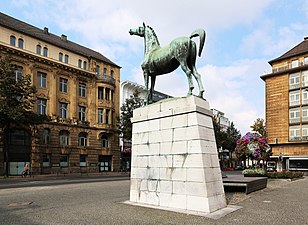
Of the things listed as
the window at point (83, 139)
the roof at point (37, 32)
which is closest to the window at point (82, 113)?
the window at point (83, 139)

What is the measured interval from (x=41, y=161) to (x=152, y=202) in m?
35.7

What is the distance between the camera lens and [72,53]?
5000 centimetres

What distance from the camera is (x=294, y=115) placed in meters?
56.0

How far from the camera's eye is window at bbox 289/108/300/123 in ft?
182

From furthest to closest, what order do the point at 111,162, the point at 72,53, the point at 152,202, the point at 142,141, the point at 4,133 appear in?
the point at 111,162
the point at 72,53
the point at 4,133
the point at 142,141
the point at 152,202

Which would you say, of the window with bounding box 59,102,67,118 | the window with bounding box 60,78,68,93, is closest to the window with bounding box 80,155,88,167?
the window with bounding box 59,102,67,118

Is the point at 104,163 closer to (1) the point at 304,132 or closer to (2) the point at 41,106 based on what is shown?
(2) the point at 41,106

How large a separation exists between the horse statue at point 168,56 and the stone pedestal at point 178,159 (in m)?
→ 1.23

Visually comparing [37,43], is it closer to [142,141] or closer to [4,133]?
[4,133]

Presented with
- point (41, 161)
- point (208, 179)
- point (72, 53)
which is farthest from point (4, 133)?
point (208, 179)

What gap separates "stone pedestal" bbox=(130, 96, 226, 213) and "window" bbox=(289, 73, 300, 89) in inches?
2019

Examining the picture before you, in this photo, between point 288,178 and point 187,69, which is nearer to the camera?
point 187,69

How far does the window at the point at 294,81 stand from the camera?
55938 mm

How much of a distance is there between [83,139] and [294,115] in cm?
3782
